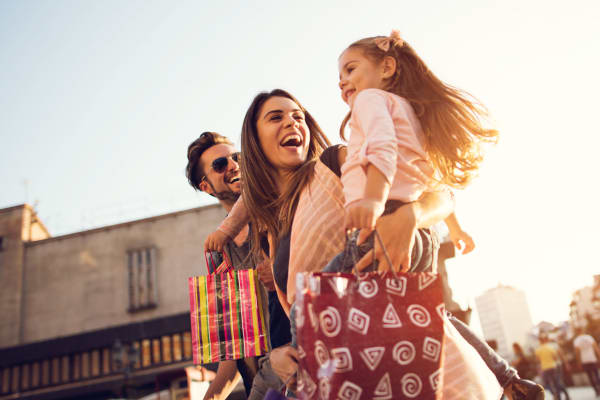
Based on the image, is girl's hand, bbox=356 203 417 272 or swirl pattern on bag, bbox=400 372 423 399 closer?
swirl pattern on bag, bbox=400 372 423 399

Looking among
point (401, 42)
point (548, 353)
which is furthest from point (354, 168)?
point (548, 353)

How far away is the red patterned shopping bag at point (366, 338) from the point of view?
4.48ft

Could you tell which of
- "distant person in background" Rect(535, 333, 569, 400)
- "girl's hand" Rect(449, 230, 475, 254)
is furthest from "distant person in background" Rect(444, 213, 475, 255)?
"distant person in background" Rect(535, 333, 569, 400)

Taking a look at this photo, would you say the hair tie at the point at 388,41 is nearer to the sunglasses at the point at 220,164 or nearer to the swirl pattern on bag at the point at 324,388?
the swirl pattern on bag at the point at 324,388

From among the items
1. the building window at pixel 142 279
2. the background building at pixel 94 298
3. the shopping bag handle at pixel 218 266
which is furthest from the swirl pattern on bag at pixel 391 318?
the building window at pixel 142 279

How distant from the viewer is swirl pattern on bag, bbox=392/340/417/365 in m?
1.41

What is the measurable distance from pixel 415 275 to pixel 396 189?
1.18 ft

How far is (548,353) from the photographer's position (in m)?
9.95

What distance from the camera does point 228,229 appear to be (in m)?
2.57

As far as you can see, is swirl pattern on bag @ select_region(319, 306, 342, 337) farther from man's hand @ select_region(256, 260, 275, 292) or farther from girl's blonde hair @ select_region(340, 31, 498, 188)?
man's hand @ select_region(256, 260, 275, 292)

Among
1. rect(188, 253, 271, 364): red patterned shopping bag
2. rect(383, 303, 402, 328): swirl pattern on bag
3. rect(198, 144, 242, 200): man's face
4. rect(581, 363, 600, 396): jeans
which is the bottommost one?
rect(581, 363, 600, 396): jeans

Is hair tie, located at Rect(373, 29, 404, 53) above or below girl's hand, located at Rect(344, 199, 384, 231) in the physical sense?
above

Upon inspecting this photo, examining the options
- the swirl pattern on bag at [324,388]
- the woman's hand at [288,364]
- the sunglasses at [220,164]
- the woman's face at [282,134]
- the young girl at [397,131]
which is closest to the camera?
the swirl pattern on bag at [324,388]

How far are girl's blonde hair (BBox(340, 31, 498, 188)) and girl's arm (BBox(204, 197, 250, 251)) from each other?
39.4 inches
